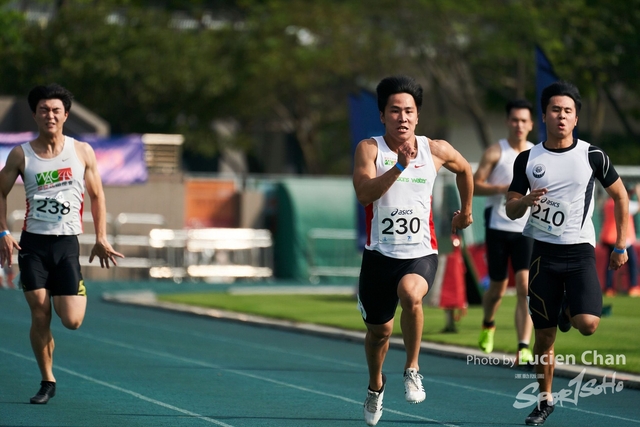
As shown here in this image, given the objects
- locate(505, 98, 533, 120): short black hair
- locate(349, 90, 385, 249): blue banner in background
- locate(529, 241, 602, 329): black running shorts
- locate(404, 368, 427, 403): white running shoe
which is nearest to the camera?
locate(404, 368, 427, 403): white running shoe

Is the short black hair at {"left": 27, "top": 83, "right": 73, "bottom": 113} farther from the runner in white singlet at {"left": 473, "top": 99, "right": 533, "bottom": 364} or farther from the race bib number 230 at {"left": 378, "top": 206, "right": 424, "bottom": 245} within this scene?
the runner in white singlet at {"left": 473, "top": 99, "right": 533, "bottom": 364}

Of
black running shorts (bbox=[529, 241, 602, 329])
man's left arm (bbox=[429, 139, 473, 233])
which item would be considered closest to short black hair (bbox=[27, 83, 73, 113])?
man's left arm (bbox=[429, 139, 473, 233])

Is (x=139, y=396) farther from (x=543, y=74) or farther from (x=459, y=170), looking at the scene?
(x=543, y=74)

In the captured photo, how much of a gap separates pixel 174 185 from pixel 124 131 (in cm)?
1366

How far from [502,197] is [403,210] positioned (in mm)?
4038

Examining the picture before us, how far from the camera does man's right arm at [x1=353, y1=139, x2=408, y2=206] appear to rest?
23.9 feet

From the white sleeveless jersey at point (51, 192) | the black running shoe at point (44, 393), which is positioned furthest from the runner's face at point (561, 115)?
the black running shoe at point (44, 393)

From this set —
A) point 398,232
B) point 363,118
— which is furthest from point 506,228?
point 363,118

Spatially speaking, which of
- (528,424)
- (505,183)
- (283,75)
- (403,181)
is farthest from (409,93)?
(283,75)

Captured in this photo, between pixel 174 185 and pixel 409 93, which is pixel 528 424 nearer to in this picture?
pixel 409 93

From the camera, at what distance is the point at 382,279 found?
7727 millimetres

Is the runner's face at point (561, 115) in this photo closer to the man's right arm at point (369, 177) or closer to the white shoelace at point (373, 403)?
the man's right arm at point (369, 177)

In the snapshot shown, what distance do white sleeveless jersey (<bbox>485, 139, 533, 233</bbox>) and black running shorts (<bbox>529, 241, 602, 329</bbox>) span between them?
319 centimetres

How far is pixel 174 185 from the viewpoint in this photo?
2897 centimetres
